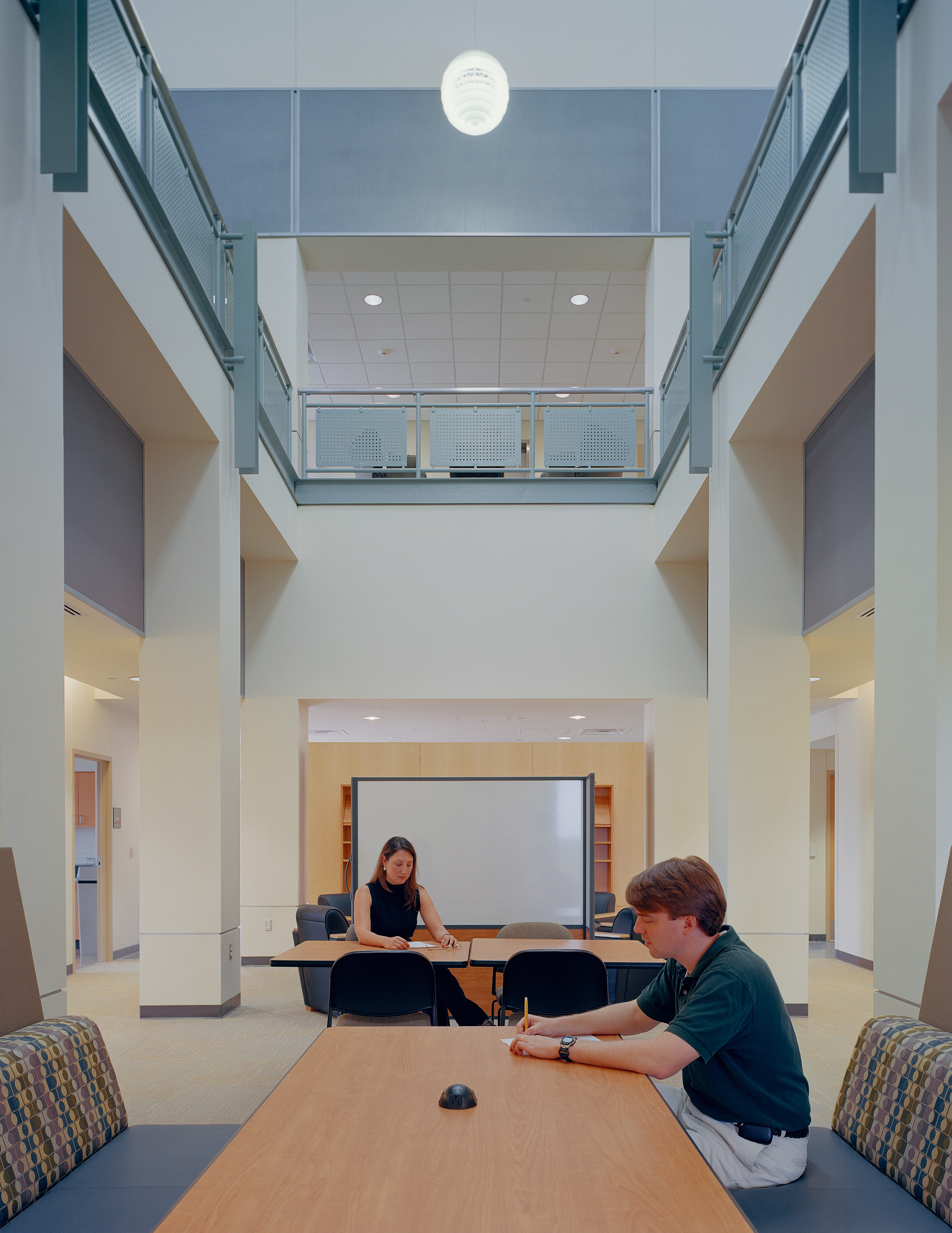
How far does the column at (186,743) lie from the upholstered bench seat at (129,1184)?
4.07m

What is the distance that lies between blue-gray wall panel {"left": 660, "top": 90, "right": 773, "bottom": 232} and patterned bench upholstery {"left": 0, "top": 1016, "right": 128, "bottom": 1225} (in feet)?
32.6

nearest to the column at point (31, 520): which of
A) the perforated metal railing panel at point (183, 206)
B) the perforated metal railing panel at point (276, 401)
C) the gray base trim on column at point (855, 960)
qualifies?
the perforated metal railing panel at point (183, 206)

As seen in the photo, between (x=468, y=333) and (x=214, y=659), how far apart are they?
722 centimetres

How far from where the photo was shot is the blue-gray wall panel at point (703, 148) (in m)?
10.8

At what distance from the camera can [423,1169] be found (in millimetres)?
1898

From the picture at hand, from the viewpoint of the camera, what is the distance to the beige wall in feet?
47.9

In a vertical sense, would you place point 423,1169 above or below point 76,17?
below

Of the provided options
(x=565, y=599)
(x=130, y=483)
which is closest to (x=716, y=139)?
(x=565, y=599)

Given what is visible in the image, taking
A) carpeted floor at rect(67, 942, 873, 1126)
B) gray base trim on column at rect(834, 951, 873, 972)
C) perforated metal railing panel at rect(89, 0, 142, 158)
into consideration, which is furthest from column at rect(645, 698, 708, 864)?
perforated metal railing panel at rect(89, 0, 142, 158)

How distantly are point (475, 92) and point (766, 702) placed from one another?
5371 millimetres

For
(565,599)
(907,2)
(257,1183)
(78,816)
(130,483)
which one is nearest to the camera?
(257,1183)

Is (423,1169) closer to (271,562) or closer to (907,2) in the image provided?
(907,2)

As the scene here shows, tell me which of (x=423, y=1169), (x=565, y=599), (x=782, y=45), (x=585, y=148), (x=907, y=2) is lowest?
(x=423, y=1169)

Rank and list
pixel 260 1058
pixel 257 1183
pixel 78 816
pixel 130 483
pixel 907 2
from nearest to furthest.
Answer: pixel 257 1183 < pixel 907 2 < pixel 260 1058 < pixel 130 483 < pixel 78 816
